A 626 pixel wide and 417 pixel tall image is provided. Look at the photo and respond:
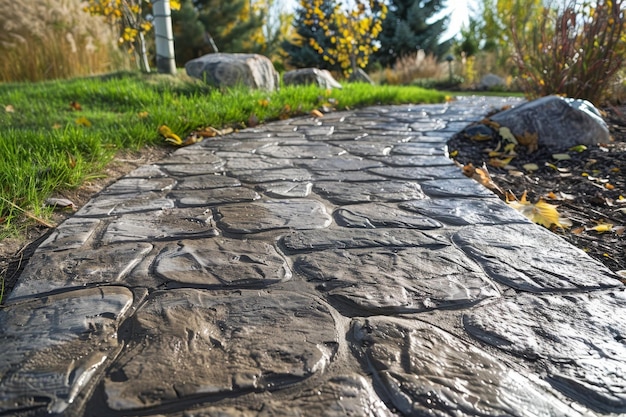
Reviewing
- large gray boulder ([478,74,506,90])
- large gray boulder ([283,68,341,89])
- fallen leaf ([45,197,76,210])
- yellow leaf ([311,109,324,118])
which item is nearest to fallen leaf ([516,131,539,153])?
yellow leaf ([311,109,324,118])

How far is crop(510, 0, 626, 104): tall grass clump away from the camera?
181 inches

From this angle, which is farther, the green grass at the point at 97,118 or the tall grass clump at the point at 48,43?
the tall grass clump at the point at 48,43

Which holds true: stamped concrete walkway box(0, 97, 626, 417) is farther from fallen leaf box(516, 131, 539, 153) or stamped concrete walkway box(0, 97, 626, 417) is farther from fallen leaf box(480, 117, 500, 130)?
fallen leaf box(480, 117, 500, 130)

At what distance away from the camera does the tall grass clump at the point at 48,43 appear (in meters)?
7.45

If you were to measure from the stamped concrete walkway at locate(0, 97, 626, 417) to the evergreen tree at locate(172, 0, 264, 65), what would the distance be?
49.3 feet

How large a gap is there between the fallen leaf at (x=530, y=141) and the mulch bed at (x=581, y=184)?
4cm

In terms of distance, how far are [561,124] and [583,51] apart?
1524 millimetres

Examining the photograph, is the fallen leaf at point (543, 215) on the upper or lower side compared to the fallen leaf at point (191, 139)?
lower

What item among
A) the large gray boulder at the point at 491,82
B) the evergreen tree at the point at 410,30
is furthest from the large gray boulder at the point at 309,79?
the evergreen tree at the point at 410,30

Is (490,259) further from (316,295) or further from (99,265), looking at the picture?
(99,265)

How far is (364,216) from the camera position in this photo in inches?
82.2

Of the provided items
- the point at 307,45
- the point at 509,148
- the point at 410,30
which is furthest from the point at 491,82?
the point at 509,148

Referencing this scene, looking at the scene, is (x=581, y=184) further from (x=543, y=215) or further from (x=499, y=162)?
(x=543, y=215)

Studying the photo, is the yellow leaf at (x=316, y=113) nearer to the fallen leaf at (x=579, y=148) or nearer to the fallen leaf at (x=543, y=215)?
the fallen leaf at (x=579, y=148)
